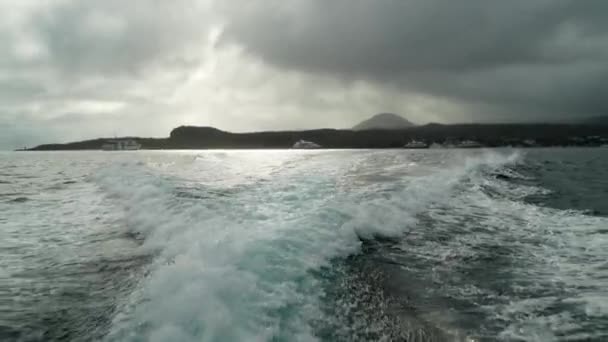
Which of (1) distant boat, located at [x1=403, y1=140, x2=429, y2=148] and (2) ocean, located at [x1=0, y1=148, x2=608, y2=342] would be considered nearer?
(2) ocean, located at [x1=0, y1=148, x2=608, y2=342]

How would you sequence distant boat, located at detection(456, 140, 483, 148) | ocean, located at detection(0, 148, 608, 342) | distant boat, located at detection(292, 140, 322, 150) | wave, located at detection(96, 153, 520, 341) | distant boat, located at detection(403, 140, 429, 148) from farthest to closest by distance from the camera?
distant boat, located at detection(403, 140, 429, 148) < distant boat, located at detection(456, 140, 483, 148) < distant boat, located at detection(292, 140, 322, 150) < ocean, located at detection(0, 148, 608, 342) < wave, located at detection(96, 153, 520, 341)

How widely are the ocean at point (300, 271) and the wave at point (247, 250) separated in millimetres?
26

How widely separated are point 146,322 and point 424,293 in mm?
3756

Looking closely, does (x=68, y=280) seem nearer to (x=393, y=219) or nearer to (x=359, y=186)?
(x=393, y=219)

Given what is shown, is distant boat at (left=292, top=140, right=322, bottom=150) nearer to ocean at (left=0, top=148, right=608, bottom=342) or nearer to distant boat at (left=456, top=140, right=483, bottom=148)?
distant boat at (left=456, top=140, right=483, bottom=148)

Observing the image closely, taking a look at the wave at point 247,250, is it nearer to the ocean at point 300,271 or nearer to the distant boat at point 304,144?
Answer: the ocean at point 300,271

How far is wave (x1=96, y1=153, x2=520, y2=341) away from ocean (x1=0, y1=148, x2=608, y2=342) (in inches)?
1.0

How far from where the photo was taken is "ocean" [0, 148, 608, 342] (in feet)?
13.6

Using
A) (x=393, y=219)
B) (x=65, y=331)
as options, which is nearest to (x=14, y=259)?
(x=65, y=331)

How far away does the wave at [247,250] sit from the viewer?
3.97 metres

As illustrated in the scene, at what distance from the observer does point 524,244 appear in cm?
800

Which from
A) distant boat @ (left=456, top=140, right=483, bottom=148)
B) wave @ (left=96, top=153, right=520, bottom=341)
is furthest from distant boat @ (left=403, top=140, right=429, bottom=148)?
wave @ (left=96, top=153, right=520, bottom=341)

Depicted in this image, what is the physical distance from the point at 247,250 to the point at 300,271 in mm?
887

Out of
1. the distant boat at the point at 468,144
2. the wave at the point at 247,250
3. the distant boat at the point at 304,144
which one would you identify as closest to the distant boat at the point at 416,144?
the distant boat at the point at 468,144
